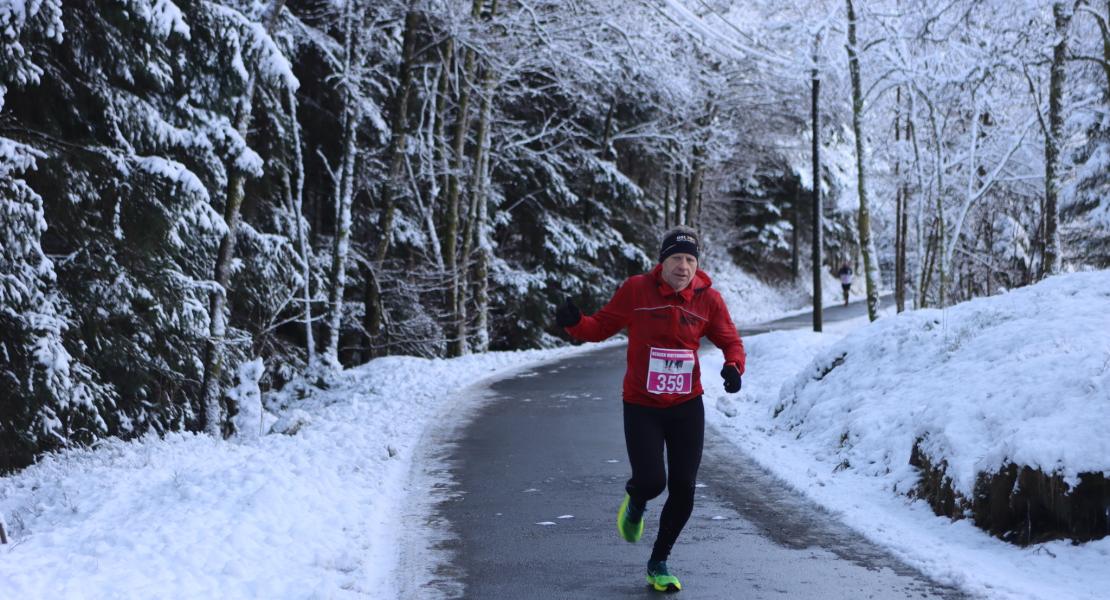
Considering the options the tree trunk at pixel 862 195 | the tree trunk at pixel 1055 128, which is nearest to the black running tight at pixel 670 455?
the tree trunk at pixel 1055 128

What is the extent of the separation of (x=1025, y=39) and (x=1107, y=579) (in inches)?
726

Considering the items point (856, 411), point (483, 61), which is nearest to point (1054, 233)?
point (856, 411)

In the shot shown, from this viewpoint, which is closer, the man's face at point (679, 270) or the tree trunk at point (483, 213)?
the man's face at point (679, 270)

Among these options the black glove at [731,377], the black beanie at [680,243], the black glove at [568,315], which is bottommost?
the black glove at [731,377]

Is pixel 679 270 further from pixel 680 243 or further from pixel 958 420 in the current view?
pixel 958 420

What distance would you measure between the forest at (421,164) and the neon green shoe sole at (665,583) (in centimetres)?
670

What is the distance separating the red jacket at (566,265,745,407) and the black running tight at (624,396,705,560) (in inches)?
2.9

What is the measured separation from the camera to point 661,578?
16.6ft

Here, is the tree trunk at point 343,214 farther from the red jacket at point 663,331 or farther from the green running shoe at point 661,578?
the green running shoe at point 661,578

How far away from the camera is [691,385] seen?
16.9ft

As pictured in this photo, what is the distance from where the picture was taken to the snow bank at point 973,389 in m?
6.25

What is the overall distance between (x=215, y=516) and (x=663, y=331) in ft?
→ 10.3

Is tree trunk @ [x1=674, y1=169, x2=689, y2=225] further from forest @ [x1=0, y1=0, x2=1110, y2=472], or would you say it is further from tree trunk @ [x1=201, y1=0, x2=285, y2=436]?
tree trunk @ [x1=201, y1=0, x2=285, y2=436]

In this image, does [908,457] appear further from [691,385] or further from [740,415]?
[740,415]
